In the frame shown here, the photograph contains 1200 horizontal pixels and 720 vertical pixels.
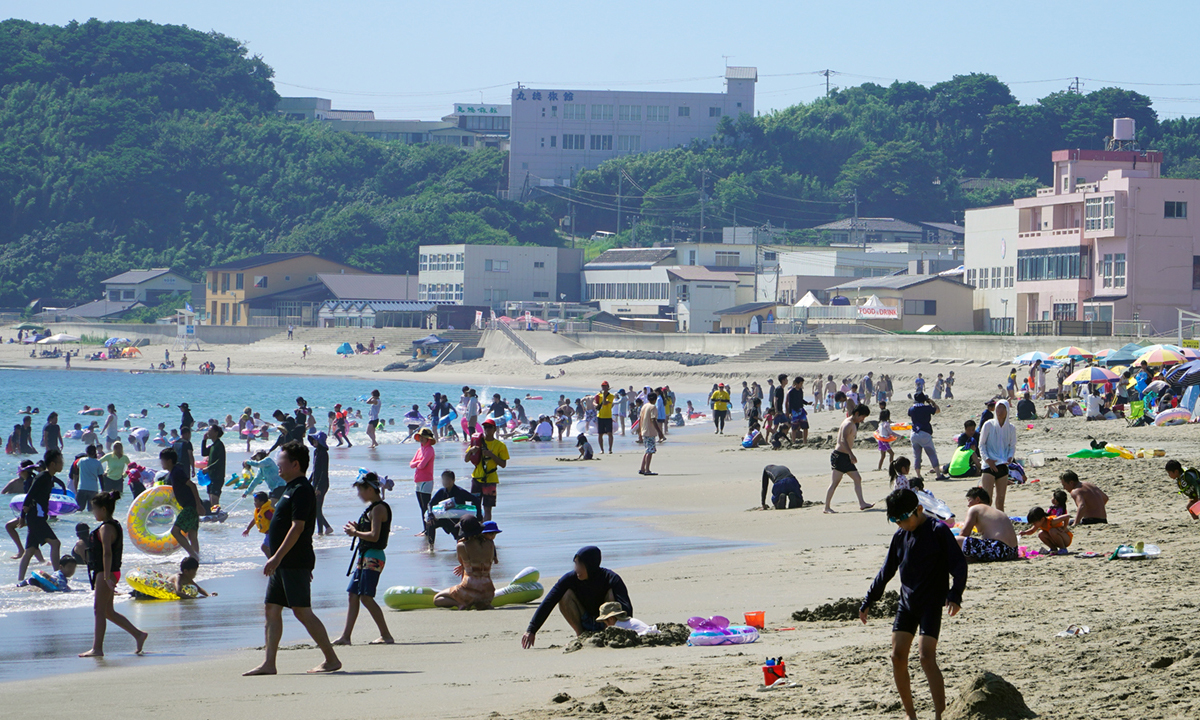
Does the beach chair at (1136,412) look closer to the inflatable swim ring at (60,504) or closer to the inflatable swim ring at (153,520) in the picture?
the inflatable swim ring at (153,520)

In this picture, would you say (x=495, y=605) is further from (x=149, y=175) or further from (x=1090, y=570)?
(x=149, y=175)

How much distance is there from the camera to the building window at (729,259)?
8638cm

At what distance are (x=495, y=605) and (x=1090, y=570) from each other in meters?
4.46

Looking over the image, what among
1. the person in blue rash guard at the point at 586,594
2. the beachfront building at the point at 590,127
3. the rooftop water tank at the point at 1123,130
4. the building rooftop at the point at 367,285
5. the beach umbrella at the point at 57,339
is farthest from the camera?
the beachfront building at the point at 590,127

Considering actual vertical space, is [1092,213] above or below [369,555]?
above

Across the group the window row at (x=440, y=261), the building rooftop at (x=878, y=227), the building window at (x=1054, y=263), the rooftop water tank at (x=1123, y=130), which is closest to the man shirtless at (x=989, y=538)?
the building window at (x=1054, y=263)

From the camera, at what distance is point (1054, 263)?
56594 millimetres

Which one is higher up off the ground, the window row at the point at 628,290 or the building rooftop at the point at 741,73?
the building rooftop at the point at 741,73

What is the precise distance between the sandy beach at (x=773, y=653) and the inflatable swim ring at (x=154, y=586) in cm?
155

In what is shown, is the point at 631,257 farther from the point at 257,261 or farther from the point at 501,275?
the point at 257,261

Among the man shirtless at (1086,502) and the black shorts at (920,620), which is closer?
the black shorts at (920,620)

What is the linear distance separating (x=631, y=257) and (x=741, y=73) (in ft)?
165

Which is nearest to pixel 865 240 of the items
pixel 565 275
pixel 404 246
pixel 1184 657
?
pixel 565 275

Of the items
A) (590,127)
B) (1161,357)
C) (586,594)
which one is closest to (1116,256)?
(1161,357)
